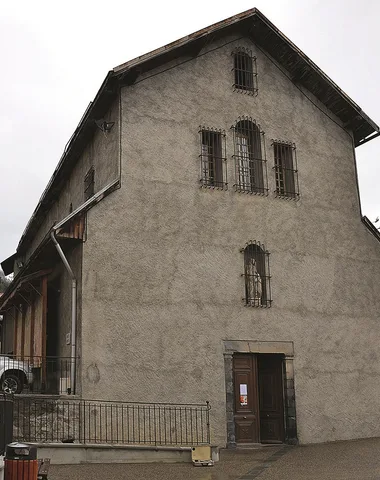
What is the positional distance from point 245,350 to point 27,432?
17.8ft

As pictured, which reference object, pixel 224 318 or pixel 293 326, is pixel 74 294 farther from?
pixel 293 326

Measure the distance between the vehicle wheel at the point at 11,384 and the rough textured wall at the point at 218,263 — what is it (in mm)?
2356

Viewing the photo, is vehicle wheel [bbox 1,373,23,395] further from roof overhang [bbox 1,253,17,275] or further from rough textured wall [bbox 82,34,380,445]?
roof overhang [bbox 1,253,17,275]

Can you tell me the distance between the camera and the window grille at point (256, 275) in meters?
15.8

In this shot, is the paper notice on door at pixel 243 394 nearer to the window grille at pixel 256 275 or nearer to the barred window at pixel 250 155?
the window grille at pixel 256 275

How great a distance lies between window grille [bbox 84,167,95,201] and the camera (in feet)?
55.2

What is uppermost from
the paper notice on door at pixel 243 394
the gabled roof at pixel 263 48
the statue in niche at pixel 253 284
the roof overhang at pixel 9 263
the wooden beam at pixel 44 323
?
the gabled roof at pixel 263 48

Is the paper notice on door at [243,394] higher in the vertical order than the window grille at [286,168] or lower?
lower

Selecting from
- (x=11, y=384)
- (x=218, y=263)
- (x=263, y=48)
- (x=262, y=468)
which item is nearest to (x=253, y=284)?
(x=218, y=263)

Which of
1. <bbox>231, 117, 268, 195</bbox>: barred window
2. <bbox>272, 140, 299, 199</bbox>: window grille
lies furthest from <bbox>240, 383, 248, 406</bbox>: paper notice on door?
<bbox>272, 140, 299, 199</bbox>: window grille

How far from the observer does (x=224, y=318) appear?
15172mm

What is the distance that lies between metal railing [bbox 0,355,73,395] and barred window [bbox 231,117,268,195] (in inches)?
253

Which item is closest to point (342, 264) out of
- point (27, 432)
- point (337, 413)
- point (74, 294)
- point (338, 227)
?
point (338, 227)

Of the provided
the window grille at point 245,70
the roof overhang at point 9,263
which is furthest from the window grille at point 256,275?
the roof overhang at point 9,263
